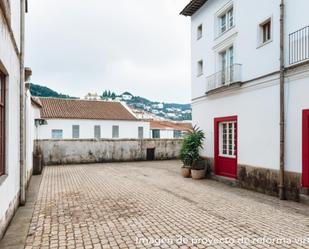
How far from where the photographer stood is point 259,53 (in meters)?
9.66

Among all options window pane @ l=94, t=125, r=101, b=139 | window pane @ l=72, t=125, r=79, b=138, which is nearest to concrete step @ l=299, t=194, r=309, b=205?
window pane @ l=94, t=125, r=101, b=139

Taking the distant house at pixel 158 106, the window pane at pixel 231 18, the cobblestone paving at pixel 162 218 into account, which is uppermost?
the distant house at pixel 158 106

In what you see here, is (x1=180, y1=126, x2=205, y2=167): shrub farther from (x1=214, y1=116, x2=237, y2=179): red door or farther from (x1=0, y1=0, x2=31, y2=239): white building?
(x1=0, y1=0, x2=31, y2=239): white building

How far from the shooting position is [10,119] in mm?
6156

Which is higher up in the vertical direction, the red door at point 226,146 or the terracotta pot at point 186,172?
the red door at point 226,146

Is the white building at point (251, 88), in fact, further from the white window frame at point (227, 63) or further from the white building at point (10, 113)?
the white building at point (10, 113)

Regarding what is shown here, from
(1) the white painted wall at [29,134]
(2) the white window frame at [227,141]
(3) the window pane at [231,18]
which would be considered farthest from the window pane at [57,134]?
(3) the window pane at [231,18]

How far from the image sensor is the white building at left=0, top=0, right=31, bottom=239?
514 centimetres

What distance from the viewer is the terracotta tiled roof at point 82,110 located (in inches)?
1171

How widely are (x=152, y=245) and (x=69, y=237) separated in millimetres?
1577

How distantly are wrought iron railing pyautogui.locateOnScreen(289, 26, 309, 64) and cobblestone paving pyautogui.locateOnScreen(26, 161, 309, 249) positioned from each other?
417cm

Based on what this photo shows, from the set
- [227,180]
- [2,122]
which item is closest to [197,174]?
[227,180]

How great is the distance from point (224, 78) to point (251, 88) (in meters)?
1.85

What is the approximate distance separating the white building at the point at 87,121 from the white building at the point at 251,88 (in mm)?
18929
